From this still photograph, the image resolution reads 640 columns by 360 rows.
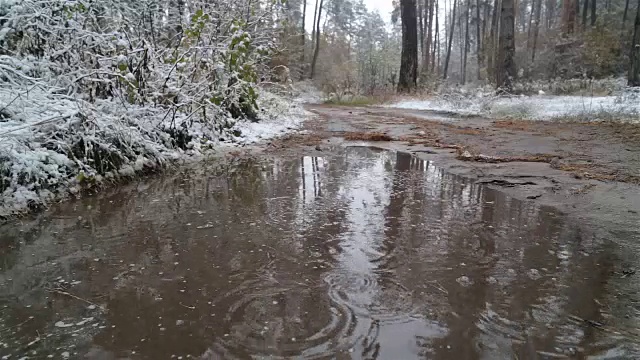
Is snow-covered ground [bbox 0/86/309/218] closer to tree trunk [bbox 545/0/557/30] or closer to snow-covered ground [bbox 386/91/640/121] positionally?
snow-covered ground [bbox 386/91/640/121]

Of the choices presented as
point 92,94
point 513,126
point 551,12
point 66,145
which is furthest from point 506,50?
point 551,12

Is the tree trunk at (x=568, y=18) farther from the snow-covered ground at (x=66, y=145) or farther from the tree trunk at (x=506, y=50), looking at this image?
the snow-covered ground at (x=66, y=145)

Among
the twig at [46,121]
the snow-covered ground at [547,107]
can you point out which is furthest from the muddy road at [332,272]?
the snow-covered ground at [547,107]

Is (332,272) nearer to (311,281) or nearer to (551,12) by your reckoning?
(311,281)

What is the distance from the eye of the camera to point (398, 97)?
17.5 metres

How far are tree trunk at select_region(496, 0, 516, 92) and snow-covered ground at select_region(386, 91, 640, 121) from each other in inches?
40.6

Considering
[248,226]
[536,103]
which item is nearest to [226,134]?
[248,226]

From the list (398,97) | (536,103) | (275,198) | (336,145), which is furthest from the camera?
(398,97)

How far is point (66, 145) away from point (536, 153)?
5.04 m

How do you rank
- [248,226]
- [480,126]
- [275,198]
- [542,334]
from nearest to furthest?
[542,334], [248,226], [275,198], [480,126]

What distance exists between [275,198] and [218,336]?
2.15 meters

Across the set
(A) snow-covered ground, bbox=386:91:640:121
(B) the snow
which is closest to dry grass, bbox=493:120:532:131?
(A) snow-covered ground, bbox=386:91:640:121

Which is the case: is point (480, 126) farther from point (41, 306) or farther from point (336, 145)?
point (41, 306)

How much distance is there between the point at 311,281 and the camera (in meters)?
2.19
